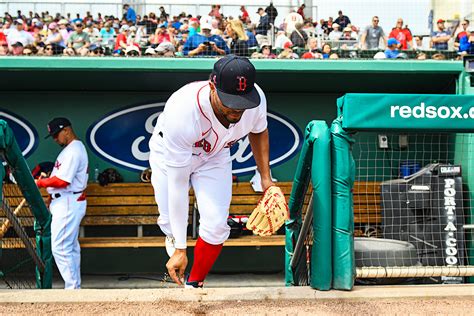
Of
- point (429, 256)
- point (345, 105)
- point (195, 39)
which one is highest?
point (195, 39)

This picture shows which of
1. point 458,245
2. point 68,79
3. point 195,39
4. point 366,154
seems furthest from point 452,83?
point 68,79

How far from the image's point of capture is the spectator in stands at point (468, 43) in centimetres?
755

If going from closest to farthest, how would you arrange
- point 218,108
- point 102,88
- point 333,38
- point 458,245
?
1. point 218,108
2. point 458,245
3. point 102,88
4. point 333,38

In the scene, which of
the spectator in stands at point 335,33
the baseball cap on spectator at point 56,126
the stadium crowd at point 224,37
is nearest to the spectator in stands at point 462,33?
the stadium crowd at point 224,37

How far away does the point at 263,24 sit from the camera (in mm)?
9102

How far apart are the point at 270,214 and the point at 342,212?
1.51ft

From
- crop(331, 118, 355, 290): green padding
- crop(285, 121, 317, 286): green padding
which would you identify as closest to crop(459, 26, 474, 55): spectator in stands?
crop(285, 121, 317, 286): green padding

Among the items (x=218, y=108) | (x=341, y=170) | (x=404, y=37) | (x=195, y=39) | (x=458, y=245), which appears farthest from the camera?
(x=404, y=37)

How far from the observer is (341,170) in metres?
3.01

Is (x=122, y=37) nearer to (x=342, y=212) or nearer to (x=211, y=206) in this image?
(x=211, y=206)

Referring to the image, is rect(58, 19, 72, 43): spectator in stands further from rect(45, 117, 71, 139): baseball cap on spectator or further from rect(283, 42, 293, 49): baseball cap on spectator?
rect(45, 117, 71, 139): baseball cap on spectator

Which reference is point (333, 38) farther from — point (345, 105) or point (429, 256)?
point (345, 105)

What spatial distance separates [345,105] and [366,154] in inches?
167

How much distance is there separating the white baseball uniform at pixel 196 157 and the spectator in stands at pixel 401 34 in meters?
6.63
